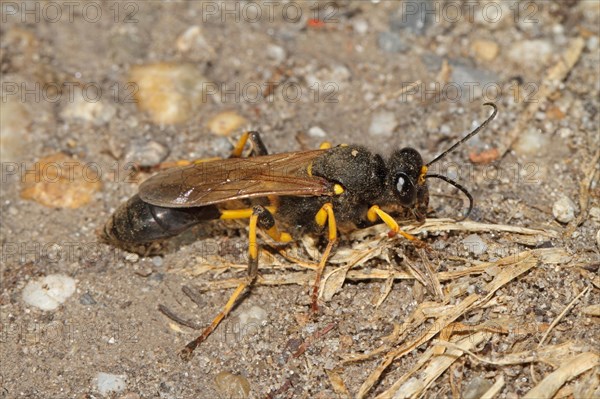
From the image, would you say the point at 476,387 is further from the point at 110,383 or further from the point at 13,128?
the point at 13,128

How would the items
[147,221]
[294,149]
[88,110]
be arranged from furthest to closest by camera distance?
[88,110]
[294,149]
[147,221]

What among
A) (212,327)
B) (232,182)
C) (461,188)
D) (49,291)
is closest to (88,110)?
(49,291)

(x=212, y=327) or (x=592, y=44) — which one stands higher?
(x=592, y=44)

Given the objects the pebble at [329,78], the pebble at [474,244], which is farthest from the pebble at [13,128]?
the pebble at [474,244]

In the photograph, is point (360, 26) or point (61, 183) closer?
point (61, 183)

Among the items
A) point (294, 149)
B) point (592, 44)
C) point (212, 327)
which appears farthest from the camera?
point (592, 44)

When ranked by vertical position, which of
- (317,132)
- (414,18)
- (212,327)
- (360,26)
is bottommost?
(212,327)
